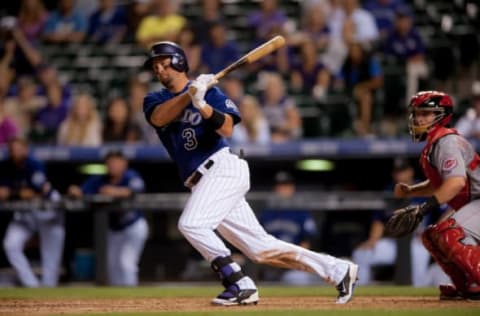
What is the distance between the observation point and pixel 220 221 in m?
6.75

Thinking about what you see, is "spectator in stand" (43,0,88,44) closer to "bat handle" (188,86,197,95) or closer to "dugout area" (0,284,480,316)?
"dugout area" (0,284,480,316)

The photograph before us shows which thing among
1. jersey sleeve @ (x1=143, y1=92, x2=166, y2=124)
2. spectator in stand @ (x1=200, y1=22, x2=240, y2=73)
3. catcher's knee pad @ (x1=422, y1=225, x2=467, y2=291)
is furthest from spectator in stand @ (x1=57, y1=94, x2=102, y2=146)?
catcher's knee pad @ (x1=422, y1=225, x2=467, y2=291)

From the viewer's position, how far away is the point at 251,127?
11602 millimetres

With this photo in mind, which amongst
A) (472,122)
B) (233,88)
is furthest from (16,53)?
(472,122)

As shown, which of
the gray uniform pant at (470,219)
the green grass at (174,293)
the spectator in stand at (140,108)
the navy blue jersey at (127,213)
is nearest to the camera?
the gray uniform pant at (470,219)

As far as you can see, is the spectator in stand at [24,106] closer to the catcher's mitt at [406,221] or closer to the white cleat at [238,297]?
the white cleat at [238,297]

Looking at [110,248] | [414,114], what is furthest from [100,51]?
[414,114]

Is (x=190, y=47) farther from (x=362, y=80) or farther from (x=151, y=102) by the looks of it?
(x=151, y=102)

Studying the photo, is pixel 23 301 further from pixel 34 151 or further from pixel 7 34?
pixel 7 34

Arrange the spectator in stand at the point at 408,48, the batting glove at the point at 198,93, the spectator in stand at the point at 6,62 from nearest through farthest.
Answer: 1. the batting glove at the point at 198,93
2. the spectator in stand at the point at 408,48
3. the spectator in stand at the point at 6,62

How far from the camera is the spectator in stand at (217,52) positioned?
12812 mm

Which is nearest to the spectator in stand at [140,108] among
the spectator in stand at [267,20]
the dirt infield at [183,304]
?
the spectator in stand at [267,20]

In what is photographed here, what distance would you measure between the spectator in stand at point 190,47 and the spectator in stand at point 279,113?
108 centimetres

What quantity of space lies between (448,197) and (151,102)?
6.34 ft
